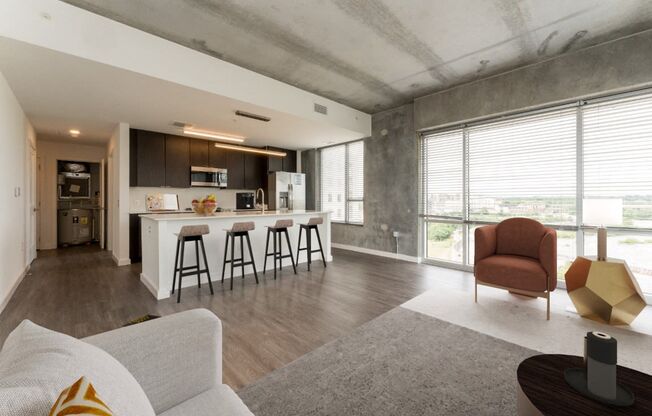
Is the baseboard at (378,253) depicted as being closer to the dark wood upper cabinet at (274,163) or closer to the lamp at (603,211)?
the dark wood upper cabinet at (274,163)

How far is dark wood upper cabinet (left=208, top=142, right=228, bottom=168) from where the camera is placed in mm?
6531

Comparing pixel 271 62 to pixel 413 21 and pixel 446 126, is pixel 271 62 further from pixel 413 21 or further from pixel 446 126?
pixel 446 126

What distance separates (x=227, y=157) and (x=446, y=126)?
4.87 m

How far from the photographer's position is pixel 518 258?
323 cm

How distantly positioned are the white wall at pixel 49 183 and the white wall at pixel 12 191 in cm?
255

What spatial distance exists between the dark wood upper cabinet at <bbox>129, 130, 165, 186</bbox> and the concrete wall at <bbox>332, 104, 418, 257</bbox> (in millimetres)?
4350

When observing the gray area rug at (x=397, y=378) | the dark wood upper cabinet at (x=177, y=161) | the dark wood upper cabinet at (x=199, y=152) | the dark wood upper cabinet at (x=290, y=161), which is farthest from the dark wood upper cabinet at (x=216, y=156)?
the gray area rug at (x=397, y=378)

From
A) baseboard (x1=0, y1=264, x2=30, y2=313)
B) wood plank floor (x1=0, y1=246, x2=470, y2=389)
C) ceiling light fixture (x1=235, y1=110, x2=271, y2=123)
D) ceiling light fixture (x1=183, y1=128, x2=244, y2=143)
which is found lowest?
wood plank floor (x1=0, y1=246, x2=470, y2=389)

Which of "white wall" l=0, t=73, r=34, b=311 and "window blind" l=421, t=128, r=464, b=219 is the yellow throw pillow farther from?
"window blind" l=421, t=128, r=464, b=219

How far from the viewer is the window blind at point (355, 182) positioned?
6.71m

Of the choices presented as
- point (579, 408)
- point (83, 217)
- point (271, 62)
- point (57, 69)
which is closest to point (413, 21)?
point (271, 62)

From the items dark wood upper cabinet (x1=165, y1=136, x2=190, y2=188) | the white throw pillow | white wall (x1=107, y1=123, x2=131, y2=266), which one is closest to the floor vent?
dark wood upper cabinet (x1=165, y1=136, x2=190, y2=188)

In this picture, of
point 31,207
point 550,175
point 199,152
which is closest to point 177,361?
point 550,175

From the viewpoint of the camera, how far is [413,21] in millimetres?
3045
